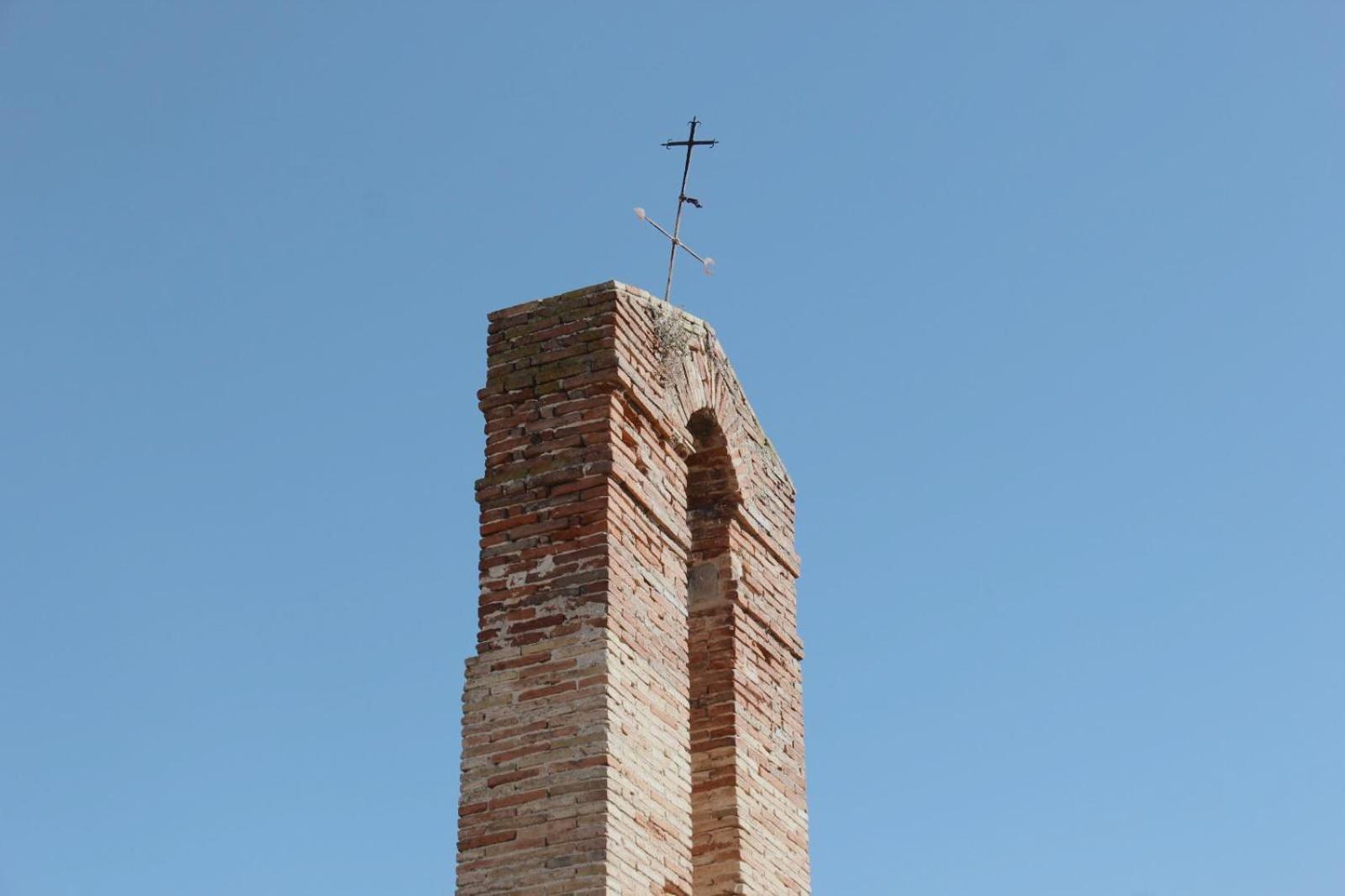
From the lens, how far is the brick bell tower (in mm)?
6438

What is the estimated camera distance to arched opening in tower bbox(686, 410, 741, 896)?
7.39m

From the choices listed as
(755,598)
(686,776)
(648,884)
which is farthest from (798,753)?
(648,884)

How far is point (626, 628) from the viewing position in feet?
22.4

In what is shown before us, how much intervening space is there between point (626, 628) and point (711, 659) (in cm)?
109

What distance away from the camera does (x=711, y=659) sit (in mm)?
7844

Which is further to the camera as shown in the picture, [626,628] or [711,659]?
[711,659]

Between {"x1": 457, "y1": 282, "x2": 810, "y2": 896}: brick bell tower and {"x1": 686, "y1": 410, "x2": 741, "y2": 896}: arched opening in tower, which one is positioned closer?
{"x1": 457, "y1": 282, "x2": 810, "y2": 896}: brick bell tower

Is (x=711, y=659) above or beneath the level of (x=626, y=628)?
above

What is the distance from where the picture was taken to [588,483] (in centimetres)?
701

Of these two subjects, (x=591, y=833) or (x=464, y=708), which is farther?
(x=464, y=708)

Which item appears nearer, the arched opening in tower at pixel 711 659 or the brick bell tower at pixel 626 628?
the brick bell tower at pixel 626 628

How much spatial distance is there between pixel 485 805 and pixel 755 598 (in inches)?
81.8

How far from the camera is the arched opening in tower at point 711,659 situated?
7.39m

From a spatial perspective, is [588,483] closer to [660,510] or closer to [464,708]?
[660,510]
